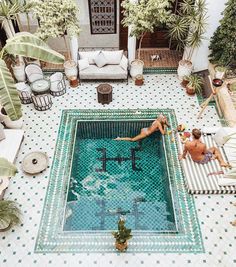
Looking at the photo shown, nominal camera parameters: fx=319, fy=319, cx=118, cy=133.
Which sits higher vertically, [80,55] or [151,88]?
[80,55]

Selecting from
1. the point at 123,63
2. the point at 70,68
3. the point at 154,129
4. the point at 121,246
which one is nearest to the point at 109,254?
the point at 121,246

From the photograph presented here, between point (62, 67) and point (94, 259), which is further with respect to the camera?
point (62, 67)

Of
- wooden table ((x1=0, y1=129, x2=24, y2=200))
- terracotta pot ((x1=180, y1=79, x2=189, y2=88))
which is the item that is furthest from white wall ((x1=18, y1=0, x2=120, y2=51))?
wooden table ((x1=0, y1=129, x2=24, y2=200))

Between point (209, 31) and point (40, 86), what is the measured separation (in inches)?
242

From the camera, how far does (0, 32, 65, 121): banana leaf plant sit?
5980mm

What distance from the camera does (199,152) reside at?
28.2 ft

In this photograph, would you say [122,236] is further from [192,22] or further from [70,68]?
[192,22]

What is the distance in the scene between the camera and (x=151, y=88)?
37.9ft

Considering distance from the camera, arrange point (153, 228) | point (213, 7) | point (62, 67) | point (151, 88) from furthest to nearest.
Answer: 1. point (62, 67)
2. point (151, 88)
3. point (213, 7)
4. point (153, 228)

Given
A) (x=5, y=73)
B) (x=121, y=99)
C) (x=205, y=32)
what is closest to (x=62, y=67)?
(x=121, y=99)

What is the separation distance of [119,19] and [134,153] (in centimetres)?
600

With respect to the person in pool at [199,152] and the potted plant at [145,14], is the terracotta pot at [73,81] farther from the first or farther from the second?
the person in pool at [199,152]

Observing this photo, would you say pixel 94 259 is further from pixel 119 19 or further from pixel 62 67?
pixel 119 19

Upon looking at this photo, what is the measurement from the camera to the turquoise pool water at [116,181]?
27.5 ft
